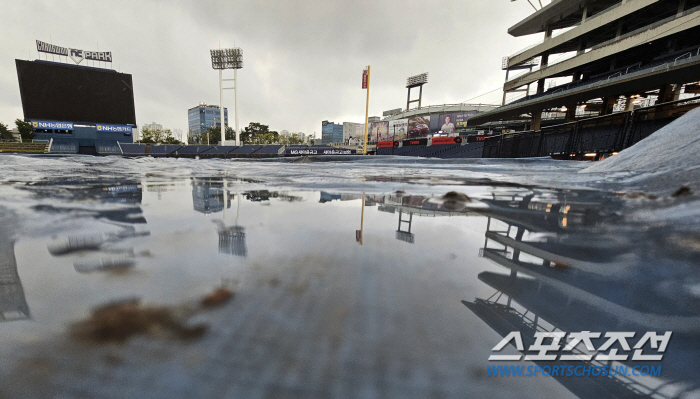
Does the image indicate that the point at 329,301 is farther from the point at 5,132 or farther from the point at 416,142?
the point at 5,132

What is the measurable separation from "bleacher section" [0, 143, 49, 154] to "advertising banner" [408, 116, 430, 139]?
1681 inches

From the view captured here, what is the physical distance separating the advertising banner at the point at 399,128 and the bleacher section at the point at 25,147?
41334mm

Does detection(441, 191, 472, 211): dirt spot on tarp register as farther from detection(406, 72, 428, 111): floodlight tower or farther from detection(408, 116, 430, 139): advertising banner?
detection(406, 72, 428, 111): floodlight tower

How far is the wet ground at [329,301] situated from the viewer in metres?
0.42

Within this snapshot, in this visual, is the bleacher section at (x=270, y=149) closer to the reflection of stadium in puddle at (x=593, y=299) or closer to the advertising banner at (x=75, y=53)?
the advertising banner at (x=75, y=53)

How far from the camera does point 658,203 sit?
1.49 m

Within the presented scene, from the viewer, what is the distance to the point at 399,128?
146ft

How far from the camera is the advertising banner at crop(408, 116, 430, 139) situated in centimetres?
4131

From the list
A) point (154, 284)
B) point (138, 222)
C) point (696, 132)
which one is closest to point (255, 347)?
point (154, 284)

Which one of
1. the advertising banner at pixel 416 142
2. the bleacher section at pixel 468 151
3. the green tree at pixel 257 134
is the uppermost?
the green tree at pixel 257 134

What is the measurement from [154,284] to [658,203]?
94.7 inches

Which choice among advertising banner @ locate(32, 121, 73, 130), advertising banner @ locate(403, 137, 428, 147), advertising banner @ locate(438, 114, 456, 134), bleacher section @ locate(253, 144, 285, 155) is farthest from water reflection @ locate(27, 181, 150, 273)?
advertising banner @ locate(438, 114, 456, 134)

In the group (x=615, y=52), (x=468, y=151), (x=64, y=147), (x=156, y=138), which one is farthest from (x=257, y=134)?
(x=615, y=52)

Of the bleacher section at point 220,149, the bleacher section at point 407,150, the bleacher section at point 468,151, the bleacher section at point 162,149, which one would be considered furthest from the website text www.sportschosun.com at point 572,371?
the bleacher section at point 162,149
